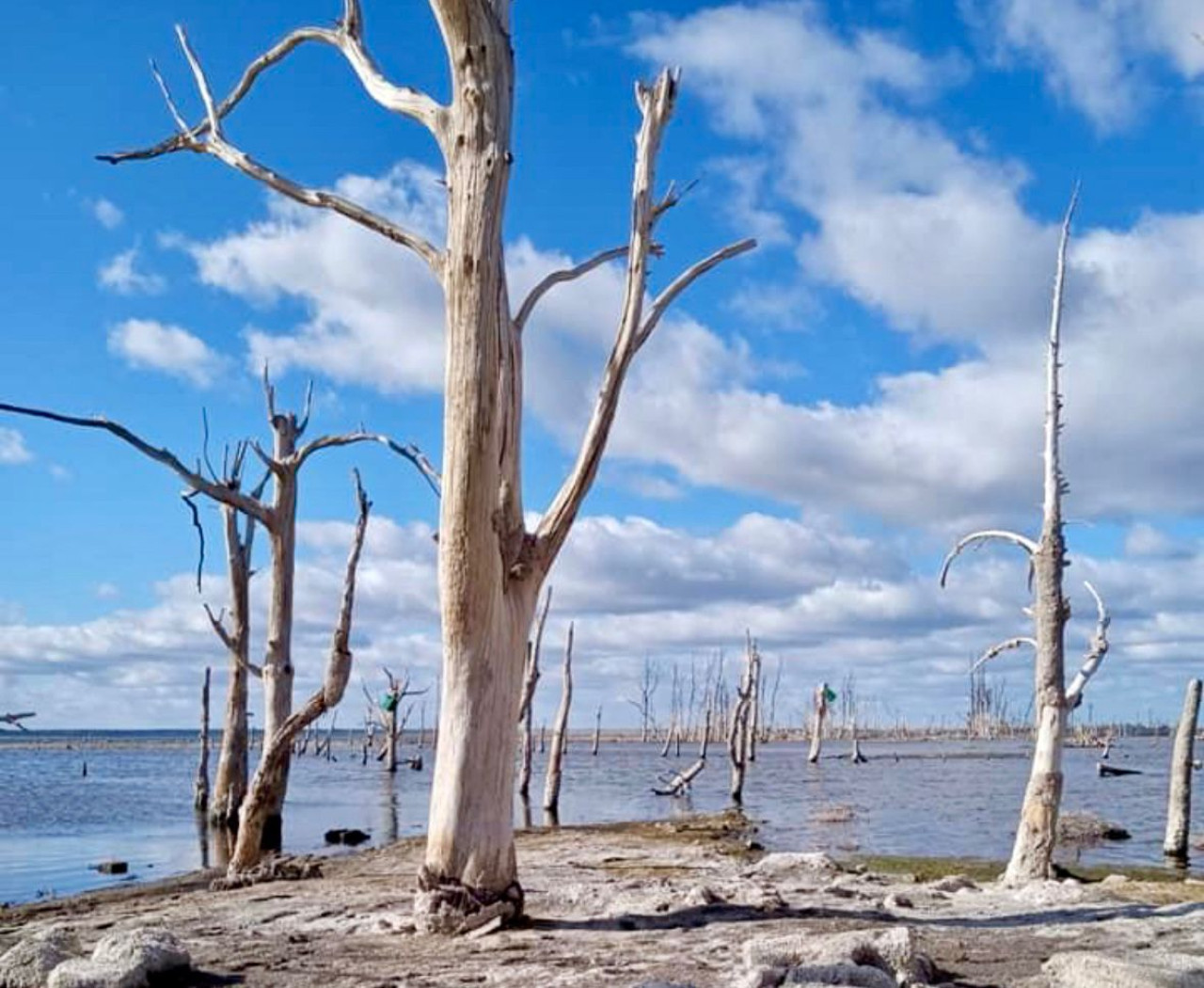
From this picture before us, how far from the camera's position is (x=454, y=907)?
6.95 meters

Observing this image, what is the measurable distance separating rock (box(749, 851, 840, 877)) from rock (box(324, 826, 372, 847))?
439 inches

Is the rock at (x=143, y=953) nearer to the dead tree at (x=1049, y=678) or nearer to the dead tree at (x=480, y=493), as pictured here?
the dead tree at (x=480, y=493)

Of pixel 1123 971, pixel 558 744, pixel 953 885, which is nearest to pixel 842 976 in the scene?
pixel 1123 971

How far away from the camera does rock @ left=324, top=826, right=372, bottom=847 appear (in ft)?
67.4

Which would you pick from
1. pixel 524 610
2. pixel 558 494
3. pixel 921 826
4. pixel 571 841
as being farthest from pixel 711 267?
pixel 921 826

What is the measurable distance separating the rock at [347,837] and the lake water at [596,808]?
0.89 feet

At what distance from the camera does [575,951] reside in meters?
6.27

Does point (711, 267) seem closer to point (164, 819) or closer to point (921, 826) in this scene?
point (921, 826)

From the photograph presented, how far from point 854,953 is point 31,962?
3825mm

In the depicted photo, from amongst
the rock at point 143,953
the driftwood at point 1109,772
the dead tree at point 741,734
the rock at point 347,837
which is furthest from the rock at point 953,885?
the driftwood at point 1109,772

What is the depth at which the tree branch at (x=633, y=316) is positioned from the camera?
761 centimetres

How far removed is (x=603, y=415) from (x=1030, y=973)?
3950 millimetres

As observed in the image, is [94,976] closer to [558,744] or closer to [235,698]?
[235,698]

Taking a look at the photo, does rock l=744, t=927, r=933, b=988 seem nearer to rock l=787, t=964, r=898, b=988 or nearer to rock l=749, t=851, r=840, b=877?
rock l=787, t=964, r=898, b=988
